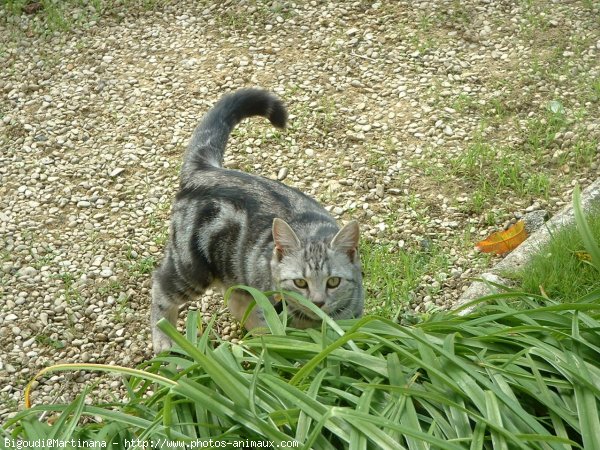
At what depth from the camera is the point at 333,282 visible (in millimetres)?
4227

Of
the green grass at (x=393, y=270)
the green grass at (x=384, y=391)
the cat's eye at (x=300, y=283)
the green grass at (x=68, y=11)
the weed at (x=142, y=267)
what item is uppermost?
the green grass at (x=384, y=391)

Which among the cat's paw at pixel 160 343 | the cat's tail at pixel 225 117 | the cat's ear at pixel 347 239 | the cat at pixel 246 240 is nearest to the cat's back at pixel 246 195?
the cat at pixel 246 240

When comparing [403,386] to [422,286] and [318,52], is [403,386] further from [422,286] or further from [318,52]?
[318,52]

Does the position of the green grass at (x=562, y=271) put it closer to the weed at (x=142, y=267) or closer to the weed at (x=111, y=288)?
the weed at (x=142, y=267)

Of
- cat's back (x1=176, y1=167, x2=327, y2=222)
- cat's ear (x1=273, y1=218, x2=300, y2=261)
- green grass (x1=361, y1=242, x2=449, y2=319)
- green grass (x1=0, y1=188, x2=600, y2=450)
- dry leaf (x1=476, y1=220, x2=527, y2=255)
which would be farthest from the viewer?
dry leaf (x1=476, y1=220, x2=527, y2=255)

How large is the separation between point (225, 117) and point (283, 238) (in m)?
1.14

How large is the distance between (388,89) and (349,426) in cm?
472

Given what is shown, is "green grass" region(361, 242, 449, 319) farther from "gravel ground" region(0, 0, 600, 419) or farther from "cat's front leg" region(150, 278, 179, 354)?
"cat's front leg" region(150, 278, 179, 354)

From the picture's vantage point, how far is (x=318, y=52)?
22.8 ft

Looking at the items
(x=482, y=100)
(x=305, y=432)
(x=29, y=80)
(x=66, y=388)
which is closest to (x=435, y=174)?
(x=482, y=100)

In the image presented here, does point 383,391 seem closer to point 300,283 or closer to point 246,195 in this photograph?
point 300,283

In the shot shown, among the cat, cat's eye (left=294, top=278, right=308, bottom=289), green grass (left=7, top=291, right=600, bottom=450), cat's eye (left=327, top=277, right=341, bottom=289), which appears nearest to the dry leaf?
the cat

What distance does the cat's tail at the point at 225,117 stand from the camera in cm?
493

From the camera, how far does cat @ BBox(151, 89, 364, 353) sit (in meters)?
4.20
